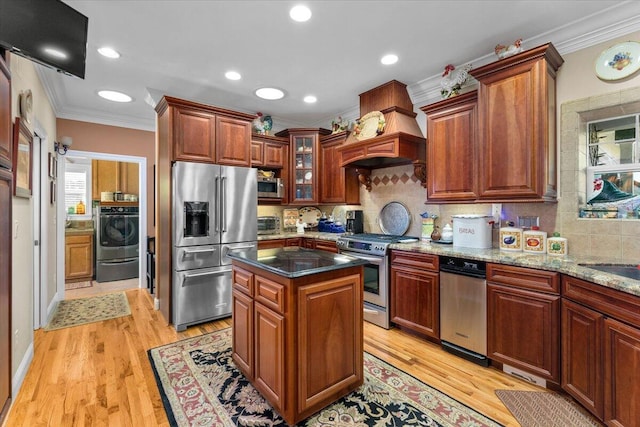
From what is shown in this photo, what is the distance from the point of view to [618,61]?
2.24 m

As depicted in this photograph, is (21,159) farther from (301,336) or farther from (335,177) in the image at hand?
(335,177)

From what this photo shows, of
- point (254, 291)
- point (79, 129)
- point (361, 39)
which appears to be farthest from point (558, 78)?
point (79, 129)

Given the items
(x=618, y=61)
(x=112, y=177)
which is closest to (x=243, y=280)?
(x=618, y=61)

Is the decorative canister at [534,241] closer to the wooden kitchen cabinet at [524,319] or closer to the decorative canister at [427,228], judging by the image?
the wooden kitchen cabinet at [524,319]

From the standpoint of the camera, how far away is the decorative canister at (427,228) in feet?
11.0

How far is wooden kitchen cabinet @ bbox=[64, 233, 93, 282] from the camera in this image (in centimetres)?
521

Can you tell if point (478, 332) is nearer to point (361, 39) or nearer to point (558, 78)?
point (558, 78)

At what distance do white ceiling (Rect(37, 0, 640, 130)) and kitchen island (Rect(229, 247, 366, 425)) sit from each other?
6.11ft

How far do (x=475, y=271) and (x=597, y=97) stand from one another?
166cm

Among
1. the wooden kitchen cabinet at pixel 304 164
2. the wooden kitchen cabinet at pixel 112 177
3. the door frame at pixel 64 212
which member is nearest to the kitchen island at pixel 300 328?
the wooden kitchen cabinet at pixel 304 164

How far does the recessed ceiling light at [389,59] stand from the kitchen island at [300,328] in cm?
204

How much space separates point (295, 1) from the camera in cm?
211

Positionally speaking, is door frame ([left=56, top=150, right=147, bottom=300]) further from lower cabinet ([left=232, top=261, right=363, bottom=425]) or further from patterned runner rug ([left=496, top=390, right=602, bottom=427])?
patterned runner rug ([left=496, top=390, right=602, bottom=427])

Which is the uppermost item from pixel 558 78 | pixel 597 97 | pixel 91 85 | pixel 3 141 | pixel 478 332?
pixel 91 85
